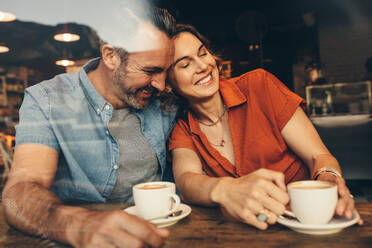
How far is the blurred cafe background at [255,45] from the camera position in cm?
91

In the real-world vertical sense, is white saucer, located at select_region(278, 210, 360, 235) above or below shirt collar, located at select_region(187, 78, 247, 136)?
below

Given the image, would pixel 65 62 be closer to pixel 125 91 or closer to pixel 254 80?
pixel 125 91

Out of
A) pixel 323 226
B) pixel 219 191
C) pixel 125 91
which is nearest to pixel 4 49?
pixel 125 91

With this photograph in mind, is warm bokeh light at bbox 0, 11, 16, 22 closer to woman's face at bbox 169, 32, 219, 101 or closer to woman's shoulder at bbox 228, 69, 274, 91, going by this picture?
woman's face at bbox 169, 32, 219, 101

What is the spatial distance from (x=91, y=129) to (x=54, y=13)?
392 millimetres

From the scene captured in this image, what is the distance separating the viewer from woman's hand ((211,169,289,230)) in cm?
70

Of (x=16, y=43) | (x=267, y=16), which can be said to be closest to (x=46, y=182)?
(x=16, y=43)

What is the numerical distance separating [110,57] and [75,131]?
0.93ft

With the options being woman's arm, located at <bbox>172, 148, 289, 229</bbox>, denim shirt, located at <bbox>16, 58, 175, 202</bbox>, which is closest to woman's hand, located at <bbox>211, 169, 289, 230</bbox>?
woman's arm, located at <bbox>172, 148, 289, 229</bbox>

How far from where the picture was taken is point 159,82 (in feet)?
4.08

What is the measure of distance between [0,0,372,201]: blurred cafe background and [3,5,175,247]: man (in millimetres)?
62

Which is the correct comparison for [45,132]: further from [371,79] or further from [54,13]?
[371,79]

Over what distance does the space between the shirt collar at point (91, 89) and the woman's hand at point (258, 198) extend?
60cm

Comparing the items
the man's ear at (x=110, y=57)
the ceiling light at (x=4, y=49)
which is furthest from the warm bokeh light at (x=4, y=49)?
the man's ear at (x=110, y=57)
